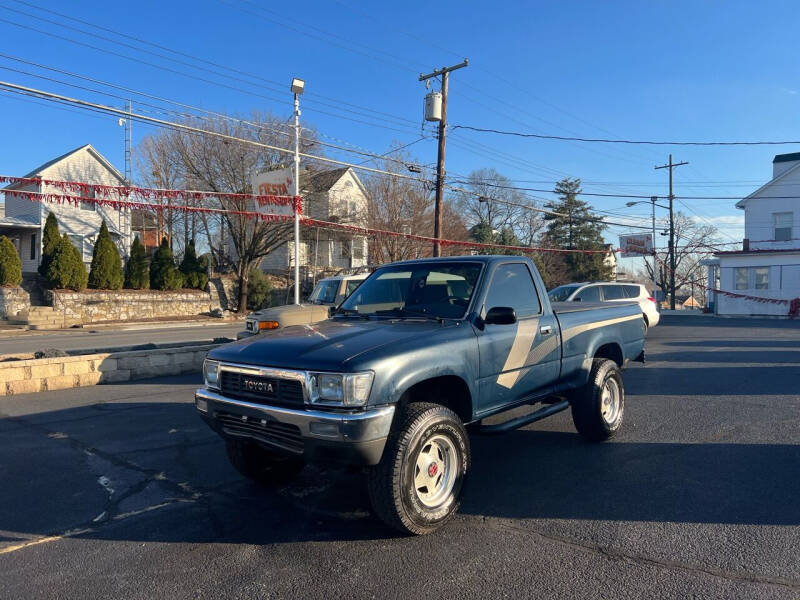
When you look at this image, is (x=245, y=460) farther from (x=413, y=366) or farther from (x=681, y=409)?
(x=681, y=409)

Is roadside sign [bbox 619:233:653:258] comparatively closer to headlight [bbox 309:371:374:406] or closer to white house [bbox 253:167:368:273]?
white house [bbox 253:167:368:273]

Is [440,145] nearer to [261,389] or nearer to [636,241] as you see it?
[261,389]

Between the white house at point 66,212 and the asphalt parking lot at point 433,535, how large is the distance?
29.7 meters

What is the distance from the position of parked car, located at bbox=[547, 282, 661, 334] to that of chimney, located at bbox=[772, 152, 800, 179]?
25.3 metres

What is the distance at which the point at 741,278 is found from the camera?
34625 millimetres

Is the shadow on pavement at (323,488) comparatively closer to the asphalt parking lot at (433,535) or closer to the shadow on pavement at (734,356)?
the asphalt parking lot at (433,535)

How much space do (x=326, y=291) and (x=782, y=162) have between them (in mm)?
37388

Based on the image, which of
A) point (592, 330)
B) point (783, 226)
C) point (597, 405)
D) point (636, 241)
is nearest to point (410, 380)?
point (597, 405)

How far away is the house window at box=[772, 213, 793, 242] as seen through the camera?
3444 cm

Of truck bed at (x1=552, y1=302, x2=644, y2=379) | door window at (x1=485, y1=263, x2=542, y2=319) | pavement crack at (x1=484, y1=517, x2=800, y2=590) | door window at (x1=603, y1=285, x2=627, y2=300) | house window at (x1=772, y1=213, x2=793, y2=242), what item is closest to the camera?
pavement crack at (x1=484, y1=517, x2=800, y2=590)

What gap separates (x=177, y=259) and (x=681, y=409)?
3551 cm

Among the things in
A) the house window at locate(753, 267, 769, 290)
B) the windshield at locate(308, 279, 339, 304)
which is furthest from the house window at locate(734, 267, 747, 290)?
the windshield at locate(308, 279, 339, 304)

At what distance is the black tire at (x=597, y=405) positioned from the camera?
19.2ft

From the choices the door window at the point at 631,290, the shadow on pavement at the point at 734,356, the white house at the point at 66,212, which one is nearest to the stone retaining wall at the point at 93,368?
the shadow on pavement at the point at 734,356
